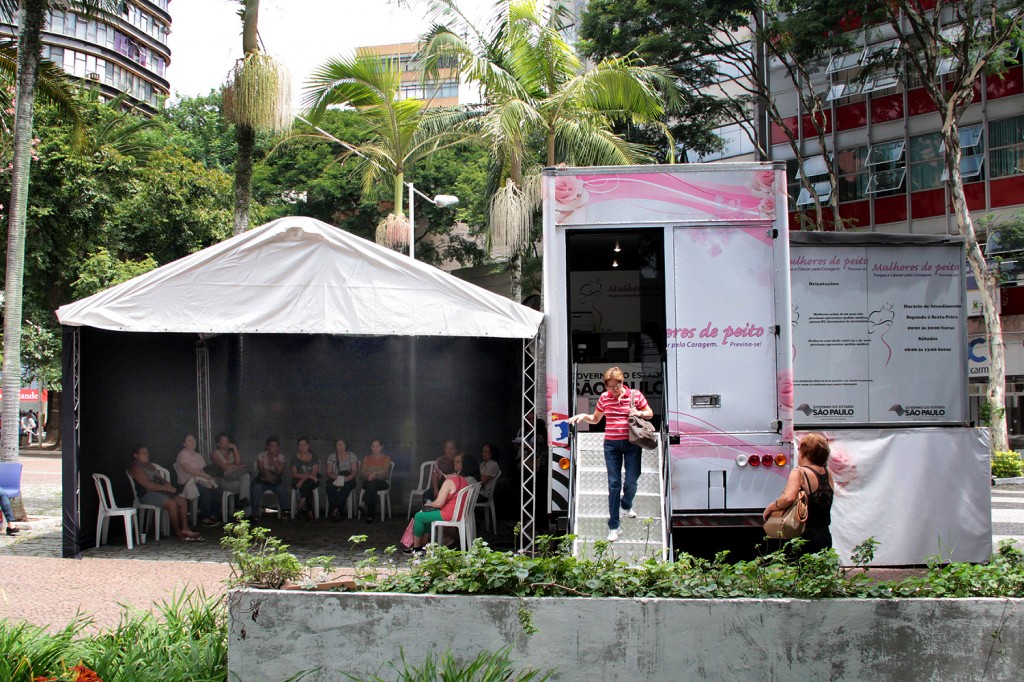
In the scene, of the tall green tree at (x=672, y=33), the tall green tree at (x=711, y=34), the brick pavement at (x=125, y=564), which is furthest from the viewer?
the tall green tree at (x=672, y=33)

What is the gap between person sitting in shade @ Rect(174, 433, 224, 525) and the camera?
12.4 metres

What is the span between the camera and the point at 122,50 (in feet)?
254

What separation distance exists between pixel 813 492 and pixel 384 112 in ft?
47.2

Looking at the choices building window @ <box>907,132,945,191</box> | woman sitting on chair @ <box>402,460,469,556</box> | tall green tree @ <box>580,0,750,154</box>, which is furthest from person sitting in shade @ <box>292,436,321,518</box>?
building window @ <box>907,132,945,191</box>

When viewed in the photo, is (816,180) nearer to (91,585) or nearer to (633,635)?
(91,585)

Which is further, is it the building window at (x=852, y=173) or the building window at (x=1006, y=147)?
the building window at (x=852, y=173)

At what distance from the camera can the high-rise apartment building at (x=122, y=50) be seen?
72938mm

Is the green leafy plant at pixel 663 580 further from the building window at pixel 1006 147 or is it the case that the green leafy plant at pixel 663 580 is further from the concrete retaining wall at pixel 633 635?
the building window at pixel 1006 147

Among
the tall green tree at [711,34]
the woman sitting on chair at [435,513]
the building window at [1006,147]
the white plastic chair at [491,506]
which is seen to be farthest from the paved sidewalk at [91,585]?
the building window at [1006,147]

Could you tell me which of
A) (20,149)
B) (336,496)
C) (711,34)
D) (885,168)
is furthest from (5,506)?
(885,168)

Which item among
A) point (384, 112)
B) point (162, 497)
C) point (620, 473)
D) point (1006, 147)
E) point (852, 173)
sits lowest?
point (162, 497)

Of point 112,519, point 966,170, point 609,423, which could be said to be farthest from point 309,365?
point 966,170

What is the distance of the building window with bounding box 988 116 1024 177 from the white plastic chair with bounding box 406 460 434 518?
22546 mm

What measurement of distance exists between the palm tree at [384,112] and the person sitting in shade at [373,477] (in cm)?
652
